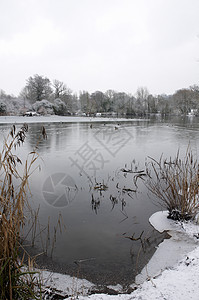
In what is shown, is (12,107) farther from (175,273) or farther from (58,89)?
(175,273)

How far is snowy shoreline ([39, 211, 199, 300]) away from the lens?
1886mm

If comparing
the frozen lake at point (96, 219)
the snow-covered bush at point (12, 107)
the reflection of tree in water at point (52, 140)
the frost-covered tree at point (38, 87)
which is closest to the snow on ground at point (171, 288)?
the frozen lake at point (96, 219)

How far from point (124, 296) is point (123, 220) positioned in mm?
1895

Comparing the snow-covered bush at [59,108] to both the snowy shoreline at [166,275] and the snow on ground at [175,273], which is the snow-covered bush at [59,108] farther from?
the snow on ground at [175,273]

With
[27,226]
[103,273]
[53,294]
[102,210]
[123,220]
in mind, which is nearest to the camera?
[53,294]

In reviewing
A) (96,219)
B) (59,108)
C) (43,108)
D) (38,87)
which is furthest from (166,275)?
(38,87)

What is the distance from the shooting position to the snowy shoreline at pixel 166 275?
1886 millimetres

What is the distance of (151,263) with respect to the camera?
2.68 m

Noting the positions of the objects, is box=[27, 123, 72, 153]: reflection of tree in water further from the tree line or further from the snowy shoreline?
the tree line

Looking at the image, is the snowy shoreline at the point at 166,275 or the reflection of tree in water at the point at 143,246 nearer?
the snowy shoreline at the point at 166,275

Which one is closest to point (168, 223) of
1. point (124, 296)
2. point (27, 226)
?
point (124, 296)

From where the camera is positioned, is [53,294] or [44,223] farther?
[44,223]

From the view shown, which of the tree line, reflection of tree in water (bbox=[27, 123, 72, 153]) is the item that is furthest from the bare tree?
reflection of tree in water (bbox=[27, 123, 72, 153])

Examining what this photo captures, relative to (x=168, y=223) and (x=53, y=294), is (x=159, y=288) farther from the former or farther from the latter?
(x=168, y=223)
